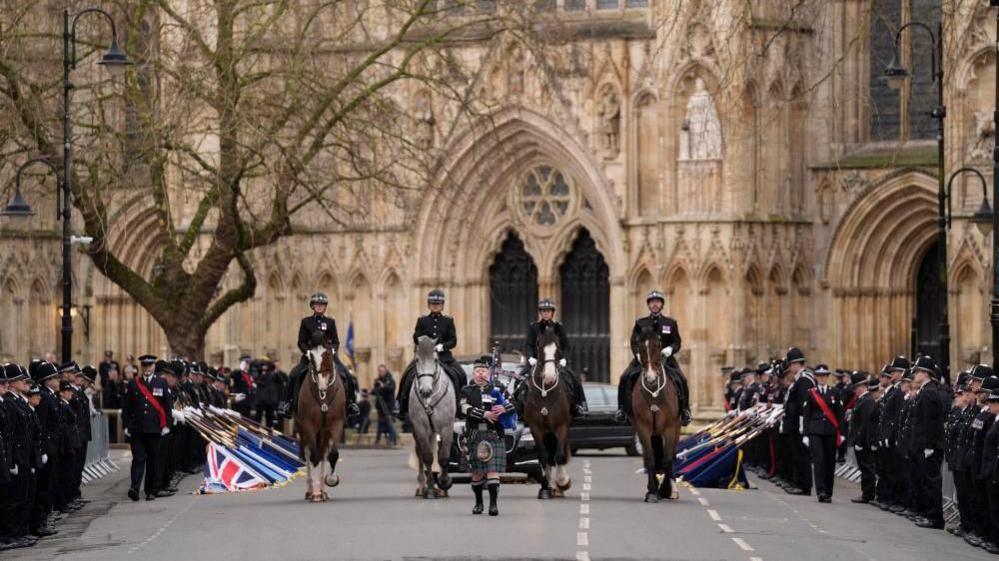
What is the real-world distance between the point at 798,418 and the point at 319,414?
643cm

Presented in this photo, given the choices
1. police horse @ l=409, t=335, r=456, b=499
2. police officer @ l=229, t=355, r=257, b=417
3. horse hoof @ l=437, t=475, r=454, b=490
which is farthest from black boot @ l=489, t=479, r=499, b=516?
police officer @ l=229, t=355, r=257, b=417

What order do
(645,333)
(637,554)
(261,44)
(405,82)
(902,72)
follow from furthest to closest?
(405,82) → (261,44) → (902,72) → (645,333) → (637,554)

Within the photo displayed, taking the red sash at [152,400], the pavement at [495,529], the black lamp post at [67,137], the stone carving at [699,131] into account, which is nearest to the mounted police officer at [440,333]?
the pavement at [495,529]

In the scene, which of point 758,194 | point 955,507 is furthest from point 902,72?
point 758,194

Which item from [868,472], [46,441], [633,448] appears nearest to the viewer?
[46,441]

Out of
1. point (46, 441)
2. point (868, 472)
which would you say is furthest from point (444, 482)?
point (868, 472)

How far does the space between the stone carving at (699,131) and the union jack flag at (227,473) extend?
18.4 metres

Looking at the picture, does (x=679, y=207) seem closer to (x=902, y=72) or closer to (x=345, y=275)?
(x=345, y=275)

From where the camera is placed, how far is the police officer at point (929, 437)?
2662 centimetres

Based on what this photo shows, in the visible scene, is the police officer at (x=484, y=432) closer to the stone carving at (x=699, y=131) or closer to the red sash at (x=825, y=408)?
the red sash at (x=825, y=408)

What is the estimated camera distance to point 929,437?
2666 cm

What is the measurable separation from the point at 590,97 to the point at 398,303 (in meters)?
6.45

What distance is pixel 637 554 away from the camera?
69.7 feet

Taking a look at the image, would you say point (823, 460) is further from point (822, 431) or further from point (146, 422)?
point (146, 422)
